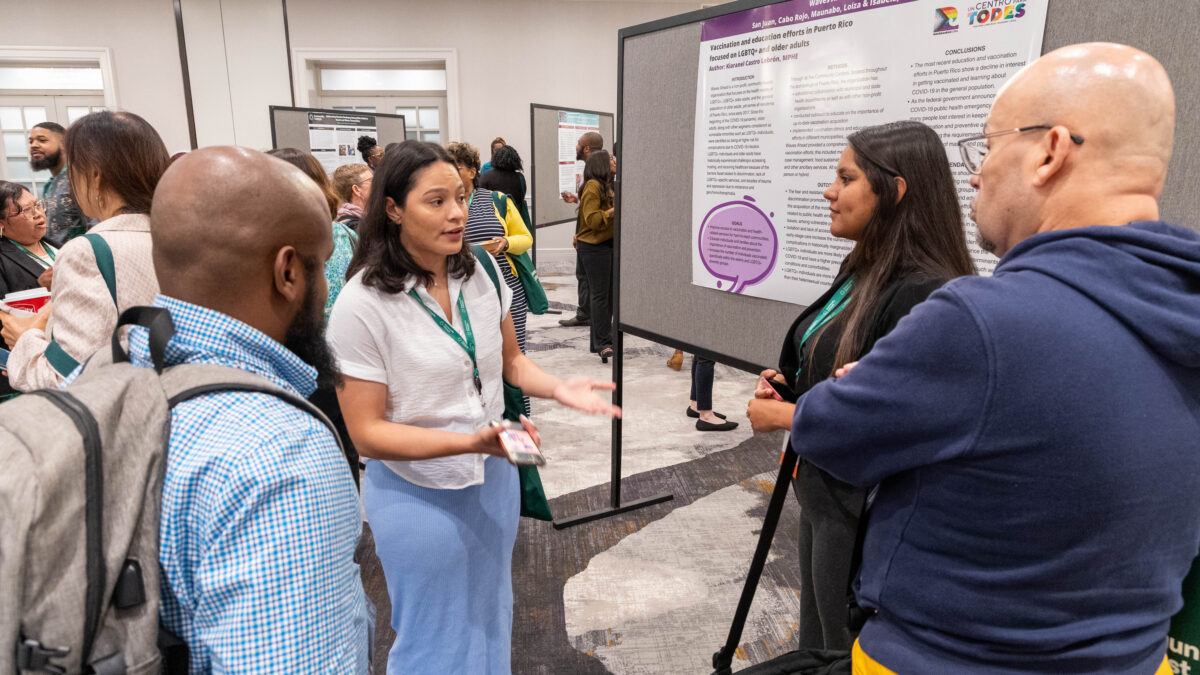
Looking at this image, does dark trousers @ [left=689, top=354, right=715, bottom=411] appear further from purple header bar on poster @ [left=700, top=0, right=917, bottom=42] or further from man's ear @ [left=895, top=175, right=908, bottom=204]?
man's ear @ [left=895, top=175, right=908, bottom=204]

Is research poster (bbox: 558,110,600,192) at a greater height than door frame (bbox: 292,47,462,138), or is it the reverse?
door frame (bbox: 292,47,462,138)

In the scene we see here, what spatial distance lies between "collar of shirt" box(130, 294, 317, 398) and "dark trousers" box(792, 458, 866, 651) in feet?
3.77

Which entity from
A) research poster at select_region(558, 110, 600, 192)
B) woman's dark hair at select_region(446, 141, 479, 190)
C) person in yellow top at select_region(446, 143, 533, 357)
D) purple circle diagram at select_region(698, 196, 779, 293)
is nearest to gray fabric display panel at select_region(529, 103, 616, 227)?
research poster at select_region(558, 110, 600, 192)

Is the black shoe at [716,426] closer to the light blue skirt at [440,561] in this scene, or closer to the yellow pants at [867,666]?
the light blue skirt at [440,561]

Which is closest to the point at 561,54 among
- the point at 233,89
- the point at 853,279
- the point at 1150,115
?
the point at 233,89

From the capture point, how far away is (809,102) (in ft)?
6.70

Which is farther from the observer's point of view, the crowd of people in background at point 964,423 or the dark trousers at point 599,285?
the dark trousers at point 599,285

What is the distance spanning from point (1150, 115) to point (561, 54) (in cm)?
980

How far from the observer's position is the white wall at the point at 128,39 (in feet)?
28.4

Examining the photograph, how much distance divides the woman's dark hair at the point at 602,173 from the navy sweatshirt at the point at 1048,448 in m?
4.43

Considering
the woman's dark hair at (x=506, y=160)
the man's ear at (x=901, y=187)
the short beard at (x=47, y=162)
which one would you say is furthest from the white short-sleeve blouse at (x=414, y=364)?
the woman's dark hair at (x=506, y=160)

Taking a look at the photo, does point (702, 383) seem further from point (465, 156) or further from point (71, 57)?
point (71, 57)

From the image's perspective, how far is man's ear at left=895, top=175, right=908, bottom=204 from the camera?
1438mm

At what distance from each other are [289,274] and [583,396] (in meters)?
0.72
